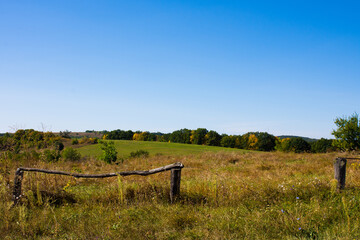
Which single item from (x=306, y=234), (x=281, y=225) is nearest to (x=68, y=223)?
(x=281, y=225)

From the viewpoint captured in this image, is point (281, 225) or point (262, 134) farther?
point (262, 134)

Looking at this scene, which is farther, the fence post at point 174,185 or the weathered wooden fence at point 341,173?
the weathered wooden fence at point 341,173

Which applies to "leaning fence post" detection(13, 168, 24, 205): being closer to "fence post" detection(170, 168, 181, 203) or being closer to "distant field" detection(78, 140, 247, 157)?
"fence post" detection(170, 168, 181, 203)

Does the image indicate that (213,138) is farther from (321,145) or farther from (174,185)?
(174,185)

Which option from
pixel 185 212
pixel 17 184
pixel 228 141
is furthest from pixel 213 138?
pixel 185 212

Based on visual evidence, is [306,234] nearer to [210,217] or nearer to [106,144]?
[210,217]

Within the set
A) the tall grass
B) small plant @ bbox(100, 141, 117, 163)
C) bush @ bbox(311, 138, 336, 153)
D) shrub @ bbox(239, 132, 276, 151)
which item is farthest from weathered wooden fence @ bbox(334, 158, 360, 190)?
shrub @ bbox(239, 132, 276, 151)

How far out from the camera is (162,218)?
5.12 m

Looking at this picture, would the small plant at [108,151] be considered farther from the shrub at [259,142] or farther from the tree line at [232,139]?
the shrub at [259,142]

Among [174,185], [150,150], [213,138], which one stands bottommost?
[150,150]

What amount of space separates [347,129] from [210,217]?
3967 centimetres

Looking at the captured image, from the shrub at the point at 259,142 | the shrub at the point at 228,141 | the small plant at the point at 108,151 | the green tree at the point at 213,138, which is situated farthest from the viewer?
the green tree at the point at 213,138

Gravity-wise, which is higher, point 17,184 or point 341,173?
point 341,173

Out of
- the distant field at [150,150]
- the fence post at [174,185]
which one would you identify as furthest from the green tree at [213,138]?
the fence post at [174,185]
